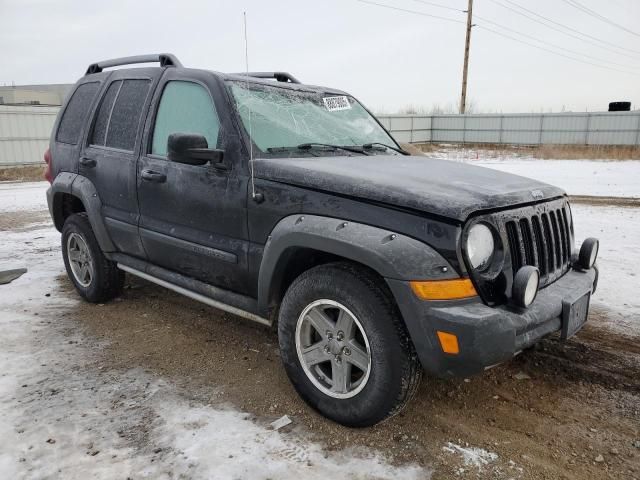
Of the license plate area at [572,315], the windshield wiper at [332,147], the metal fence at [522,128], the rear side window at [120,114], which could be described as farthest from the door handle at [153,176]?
the metal fence at [522,128]

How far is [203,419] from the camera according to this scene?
9.23ft

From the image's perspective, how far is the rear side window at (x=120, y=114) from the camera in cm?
399

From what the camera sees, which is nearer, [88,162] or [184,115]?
[184,115]

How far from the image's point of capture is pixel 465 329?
2.26m

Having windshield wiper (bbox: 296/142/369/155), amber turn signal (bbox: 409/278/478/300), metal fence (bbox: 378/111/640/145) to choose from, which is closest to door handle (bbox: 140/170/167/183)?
windshield wiper (bbox: 296/142/369/155)

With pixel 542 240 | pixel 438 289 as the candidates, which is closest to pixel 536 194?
pixel 542 240

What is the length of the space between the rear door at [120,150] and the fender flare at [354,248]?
1576 millimetres

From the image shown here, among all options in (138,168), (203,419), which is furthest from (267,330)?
(138,168)

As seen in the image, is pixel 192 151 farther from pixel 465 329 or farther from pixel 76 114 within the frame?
pixel 76 114

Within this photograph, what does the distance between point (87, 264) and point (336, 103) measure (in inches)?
107

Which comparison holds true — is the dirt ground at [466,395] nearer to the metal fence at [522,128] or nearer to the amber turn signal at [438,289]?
the amber turn signal at [438,289]

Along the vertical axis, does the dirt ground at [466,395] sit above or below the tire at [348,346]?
below

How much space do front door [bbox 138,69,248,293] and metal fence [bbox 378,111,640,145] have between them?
23.7 m

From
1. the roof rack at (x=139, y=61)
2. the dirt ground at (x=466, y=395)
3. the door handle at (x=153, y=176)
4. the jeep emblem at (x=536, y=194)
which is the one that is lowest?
the dirt ground at (x=466, y=395)
